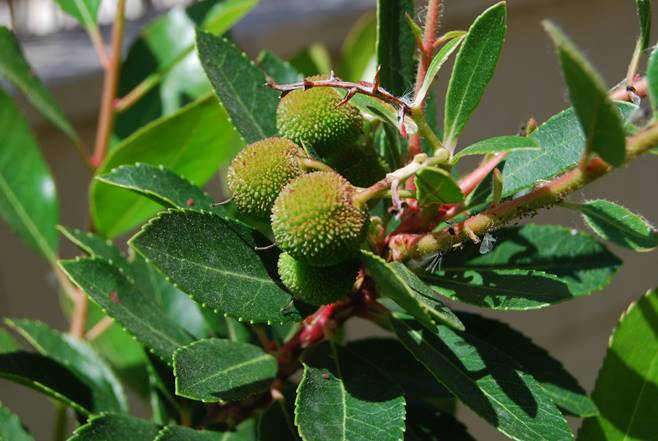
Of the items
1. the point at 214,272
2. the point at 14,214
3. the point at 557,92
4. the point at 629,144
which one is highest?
the point at 629,144

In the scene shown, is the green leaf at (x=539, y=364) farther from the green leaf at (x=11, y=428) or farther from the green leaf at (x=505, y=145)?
the green leaf at (x=11, y=428)

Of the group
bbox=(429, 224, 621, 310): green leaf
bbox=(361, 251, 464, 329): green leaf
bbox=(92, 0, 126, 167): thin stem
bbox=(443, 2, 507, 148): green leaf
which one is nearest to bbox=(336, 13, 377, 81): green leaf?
bbox=(92, 0, 126, 167): thin stem

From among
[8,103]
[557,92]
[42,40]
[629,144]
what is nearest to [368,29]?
[8,103]

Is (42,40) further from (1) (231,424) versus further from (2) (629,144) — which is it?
(2) (629,144)

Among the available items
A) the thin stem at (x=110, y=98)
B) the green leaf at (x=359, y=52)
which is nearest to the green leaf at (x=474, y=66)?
the thin stem at (x=110, y=98)

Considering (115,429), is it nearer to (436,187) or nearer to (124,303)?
(124,303)

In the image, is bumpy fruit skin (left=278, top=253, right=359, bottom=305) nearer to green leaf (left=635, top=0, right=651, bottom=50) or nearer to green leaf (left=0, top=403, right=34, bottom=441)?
green leaf (left=635, top=0, right=651, bottom=50)
